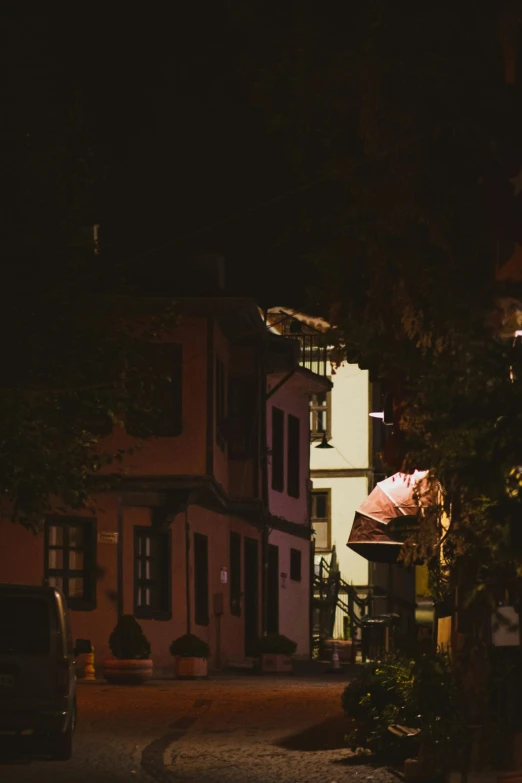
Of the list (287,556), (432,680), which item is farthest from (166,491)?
(432,680)

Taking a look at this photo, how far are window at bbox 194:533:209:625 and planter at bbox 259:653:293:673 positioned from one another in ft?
5.32

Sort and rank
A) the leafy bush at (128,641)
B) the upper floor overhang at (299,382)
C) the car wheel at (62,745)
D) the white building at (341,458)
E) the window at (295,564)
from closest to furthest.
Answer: the car wheel at (62,745)
the leafy bush at (128,641)
the upper floor overhang at (299,382)
the window at (295,564)
the white building at (341,458)

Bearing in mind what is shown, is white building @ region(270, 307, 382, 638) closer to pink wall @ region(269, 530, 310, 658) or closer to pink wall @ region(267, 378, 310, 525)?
pink wall @ region(269, 530, 310, 658)

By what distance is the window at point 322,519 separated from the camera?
185 feet

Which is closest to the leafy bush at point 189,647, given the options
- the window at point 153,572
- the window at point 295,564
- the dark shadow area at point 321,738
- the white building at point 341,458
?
the window at point 153,572

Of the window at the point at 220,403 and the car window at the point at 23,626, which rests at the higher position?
the window at the point at 220,403

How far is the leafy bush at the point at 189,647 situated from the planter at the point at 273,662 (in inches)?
101

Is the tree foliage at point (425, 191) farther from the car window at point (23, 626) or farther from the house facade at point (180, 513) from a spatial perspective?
the house facade at point (180, 513)

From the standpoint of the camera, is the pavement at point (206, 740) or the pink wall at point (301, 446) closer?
the pavement at point (206, 740)

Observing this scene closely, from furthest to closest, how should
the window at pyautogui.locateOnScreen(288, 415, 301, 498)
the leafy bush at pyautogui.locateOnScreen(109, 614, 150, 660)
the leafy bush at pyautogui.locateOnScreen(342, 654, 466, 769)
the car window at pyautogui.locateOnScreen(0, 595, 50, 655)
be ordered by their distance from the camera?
the window at pyautogui.locateOnScreen(288, 415, 301, 498) < the leafy bush at pyautogui.locateOnScreen(109, 614, 150, 660) < the car window at pyautogui.locateOnScreen(0, 595, 50, 655) < the leafy bush at pyautogui.locateOnScreen(342, 654, 466, 769)

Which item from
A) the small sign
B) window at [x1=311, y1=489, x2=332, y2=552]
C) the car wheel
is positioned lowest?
the car wheel

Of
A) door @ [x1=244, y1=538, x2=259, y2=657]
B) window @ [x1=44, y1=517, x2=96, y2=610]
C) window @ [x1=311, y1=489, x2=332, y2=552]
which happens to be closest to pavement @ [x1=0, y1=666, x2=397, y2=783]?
window @ [x1=44, y1=517, x2=96, y2=610]

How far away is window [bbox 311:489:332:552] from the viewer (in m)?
56.2

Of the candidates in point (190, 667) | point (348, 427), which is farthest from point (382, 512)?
point (348, 427)
